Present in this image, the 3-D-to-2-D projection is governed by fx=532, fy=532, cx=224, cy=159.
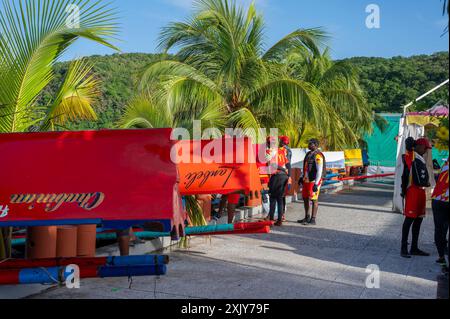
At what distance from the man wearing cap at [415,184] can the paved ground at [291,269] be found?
1.88 ft

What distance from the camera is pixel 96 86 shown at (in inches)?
288

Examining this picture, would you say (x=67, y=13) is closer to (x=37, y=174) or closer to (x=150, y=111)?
(x=37, y=174)

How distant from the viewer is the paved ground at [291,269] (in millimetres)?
5762

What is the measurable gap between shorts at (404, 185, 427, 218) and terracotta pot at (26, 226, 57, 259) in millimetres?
4977

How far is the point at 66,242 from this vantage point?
6.30 m

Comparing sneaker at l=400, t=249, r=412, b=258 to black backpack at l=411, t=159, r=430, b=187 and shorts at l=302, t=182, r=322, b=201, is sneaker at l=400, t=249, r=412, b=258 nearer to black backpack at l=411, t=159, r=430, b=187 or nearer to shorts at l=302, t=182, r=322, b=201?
black backpack at l=411, t=159, r=430, b=187

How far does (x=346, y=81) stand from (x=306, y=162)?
10008 mm

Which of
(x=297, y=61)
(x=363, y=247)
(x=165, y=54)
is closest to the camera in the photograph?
(x=363, y=247)

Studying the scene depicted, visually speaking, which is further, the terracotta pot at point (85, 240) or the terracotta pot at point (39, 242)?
the terracotta pot at point (85, 240)

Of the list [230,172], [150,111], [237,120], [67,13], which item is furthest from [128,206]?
[237,120]

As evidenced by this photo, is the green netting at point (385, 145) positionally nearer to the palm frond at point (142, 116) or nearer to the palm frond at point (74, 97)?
the palm frond at point (142, 116)

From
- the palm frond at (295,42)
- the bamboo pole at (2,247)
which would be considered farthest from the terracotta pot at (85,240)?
the palm frond at (295,42)

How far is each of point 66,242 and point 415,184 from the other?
194 inches

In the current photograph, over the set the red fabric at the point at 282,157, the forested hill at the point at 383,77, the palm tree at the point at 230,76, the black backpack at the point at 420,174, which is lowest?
the black backpack at the point at 420,174
